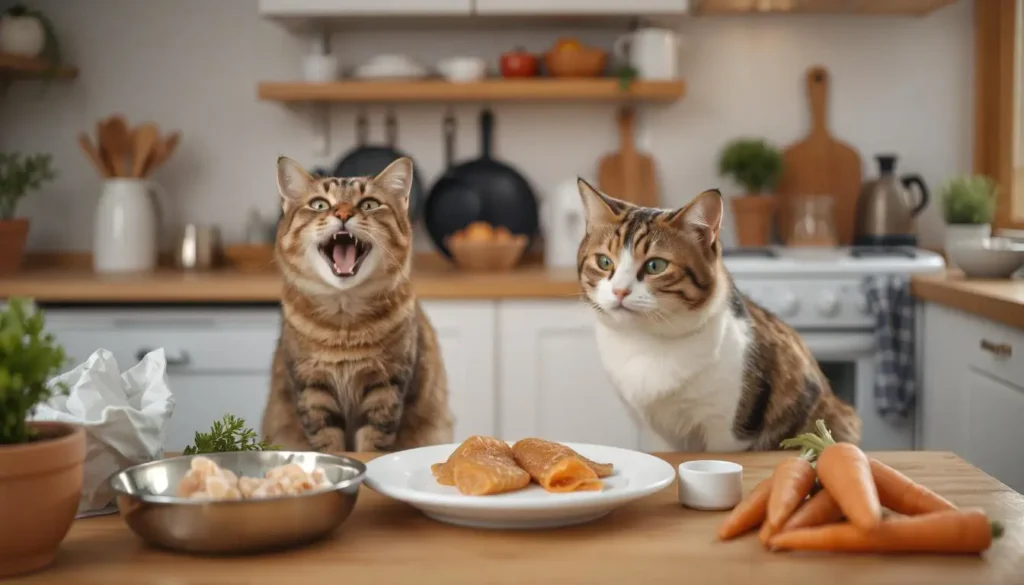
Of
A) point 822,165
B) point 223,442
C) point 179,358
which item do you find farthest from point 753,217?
point 223,442

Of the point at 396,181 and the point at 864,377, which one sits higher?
the point at 396,181

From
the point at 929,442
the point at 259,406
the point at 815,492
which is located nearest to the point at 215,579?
the point at 815,492

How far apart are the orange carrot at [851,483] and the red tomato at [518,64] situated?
2.63m

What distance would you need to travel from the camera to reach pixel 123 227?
11.6 feet

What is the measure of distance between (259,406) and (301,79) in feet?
4.21

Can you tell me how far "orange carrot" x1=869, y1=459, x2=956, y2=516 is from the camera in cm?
107

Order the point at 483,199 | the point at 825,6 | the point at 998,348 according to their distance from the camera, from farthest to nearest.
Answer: the point at 483,199, the point at 825,6, the point at 998,348

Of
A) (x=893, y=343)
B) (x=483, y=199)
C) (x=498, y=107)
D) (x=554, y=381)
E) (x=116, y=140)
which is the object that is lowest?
(x=554, y=381)

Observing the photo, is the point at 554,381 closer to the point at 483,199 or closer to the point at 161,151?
the point at 483,199

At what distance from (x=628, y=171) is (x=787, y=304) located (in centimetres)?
92

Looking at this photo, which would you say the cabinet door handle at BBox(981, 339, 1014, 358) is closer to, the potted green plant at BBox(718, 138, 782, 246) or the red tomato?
the potted green plant at BBox(718, 138, 782, 246)

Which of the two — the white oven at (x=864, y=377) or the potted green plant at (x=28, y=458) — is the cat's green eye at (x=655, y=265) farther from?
the white oven at (x=864, y=377)

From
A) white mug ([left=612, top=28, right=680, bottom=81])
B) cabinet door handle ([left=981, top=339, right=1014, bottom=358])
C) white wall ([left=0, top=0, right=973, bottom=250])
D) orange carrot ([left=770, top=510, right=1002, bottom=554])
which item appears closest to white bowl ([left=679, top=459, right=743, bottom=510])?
orange carrot ([left=770, top=510, right=1002, bottom=554])

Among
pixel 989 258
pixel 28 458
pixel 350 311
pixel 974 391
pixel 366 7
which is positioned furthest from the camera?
pixel 366 7
